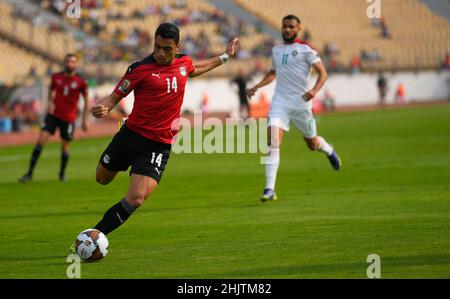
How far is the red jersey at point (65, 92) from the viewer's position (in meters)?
21.6

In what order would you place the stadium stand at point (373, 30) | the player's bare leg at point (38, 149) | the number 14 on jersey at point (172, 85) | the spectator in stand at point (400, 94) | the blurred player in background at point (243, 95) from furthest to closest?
the stadium stand at point (373, 30) → the spectator in stand at point (400, 94) → the blurred player in background at point (243, 95) → the player's bare leg at point (38, 149) → the number 14 on jersey at point (172, 85)

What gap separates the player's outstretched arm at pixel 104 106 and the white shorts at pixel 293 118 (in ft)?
19.8

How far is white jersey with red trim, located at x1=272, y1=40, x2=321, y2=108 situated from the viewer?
16734 millimetres

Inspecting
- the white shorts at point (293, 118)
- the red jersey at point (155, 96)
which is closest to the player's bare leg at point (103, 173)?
the red jersey at point (155, 96)

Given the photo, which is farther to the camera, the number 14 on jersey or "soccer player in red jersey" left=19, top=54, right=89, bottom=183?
"soccer player in red jersey" left=19, top=54, right=89, bottom=183

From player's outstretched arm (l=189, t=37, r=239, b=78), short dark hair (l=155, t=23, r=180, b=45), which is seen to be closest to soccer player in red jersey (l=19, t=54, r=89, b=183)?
player's outstretched arm (l=189, t=37, r=239, b=78)

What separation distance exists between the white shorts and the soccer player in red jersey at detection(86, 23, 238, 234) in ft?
17.3

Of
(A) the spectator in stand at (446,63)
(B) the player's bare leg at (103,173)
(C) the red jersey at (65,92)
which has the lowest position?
(B) the player's bare leg at (103,173)

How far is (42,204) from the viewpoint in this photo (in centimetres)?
1706

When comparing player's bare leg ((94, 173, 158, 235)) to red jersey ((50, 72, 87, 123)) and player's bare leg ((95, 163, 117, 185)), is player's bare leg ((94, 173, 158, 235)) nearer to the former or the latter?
player's bare leg ((95, 163, 117, 185))

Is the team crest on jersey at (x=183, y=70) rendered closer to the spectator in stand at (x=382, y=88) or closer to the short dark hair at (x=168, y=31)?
the short dark hair at (x=168, y=31)

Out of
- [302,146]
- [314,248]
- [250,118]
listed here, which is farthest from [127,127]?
[250,118]
